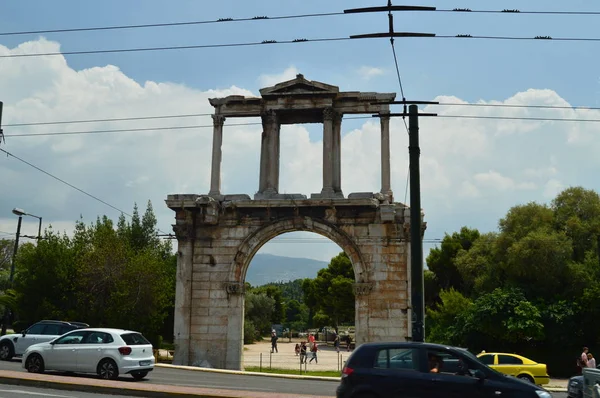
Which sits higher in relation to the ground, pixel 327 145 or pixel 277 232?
pixel 327 145

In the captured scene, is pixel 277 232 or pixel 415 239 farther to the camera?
pixel 277 232

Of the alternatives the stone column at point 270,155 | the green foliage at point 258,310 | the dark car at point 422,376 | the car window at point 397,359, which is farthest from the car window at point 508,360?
the green foliage at point 258,310

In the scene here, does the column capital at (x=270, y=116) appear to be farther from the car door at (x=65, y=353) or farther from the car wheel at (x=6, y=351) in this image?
the car wheel at (x=6, y=351)

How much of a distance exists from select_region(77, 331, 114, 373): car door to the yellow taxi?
41.7 ft

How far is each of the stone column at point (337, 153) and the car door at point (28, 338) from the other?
43.3 feet

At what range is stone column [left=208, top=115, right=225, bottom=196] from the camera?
27.1m

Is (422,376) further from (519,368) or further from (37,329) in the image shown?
(37,329)

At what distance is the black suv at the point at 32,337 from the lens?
2045cm

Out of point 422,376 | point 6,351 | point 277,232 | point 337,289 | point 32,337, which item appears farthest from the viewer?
→ point 337,289

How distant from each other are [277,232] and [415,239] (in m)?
14.0

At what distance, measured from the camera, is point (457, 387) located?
9.66 meters

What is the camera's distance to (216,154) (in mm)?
27562

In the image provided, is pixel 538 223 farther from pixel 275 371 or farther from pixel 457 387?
pixel 457 387

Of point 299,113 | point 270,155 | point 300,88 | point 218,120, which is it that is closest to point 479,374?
point 270,155
